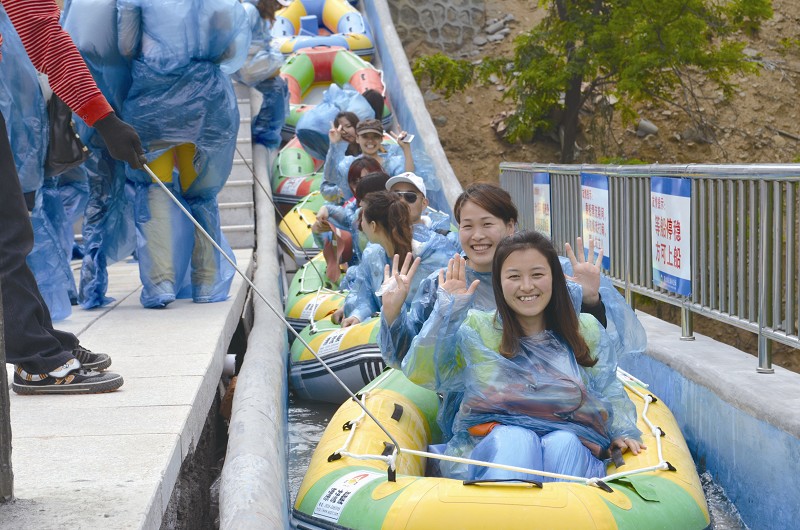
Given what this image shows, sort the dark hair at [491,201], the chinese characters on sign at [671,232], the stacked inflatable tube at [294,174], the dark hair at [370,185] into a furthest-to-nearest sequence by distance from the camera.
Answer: the stacked inflatable tube at [294,174] < the dark hair at [370,185] < the chinese characters on sign at [671,232] < the dark hair at [491,201]

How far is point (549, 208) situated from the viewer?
761 cm

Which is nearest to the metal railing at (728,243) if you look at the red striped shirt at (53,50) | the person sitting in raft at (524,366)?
the person sitting in raft at (524,366)

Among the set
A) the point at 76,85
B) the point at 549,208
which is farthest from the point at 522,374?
the point at 549,208

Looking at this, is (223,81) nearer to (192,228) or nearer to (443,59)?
(192,228)

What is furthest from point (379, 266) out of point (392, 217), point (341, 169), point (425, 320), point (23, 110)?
point (341, 169)

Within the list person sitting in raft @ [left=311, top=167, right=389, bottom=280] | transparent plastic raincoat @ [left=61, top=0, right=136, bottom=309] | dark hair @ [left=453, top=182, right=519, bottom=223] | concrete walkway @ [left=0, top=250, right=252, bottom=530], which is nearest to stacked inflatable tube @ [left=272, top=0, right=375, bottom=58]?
person sitting in raft @ [left=311, top=167, right=389, bottom=280]

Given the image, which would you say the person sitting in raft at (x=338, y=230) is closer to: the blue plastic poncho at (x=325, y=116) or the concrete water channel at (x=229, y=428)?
the concrete water channel at (x=229, y=428)

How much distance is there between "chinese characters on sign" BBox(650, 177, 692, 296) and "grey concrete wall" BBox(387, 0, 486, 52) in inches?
533

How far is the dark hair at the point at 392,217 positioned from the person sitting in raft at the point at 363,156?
2894 mm

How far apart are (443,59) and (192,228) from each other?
9842 millimetres

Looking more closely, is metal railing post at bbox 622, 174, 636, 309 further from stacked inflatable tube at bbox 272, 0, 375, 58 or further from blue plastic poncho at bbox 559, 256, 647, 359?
stacked inflatable tube at bbox 272, 0, 375, 58

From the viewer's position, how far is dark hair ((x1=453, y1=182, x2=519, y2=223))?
4266mm

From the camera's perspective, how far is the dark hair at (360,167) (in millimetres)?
8422

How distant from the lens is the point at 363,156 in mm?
8602
